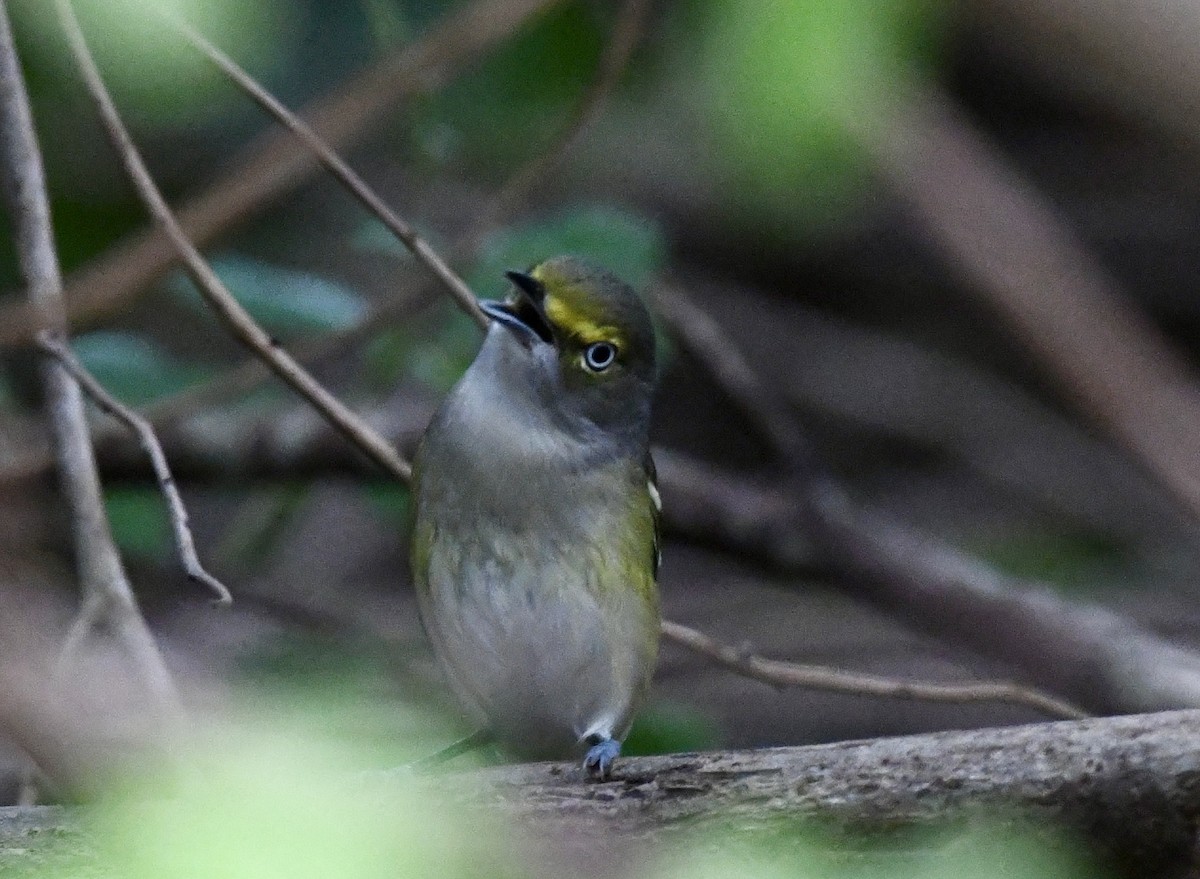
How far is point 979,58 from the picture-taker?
7.86 m

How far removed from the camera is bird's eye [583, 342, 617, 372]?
3.51 metres

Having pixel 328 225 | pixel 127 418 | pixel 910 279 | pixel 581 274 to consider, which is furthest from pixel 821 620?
pixel 127 418

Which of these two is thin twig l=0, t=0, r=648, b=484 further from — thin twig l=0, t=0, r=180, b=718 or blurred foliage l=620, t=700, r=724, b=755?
blurred foliage l=620, t=700, r=724, b=755

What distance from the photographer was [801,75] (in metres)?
0.89

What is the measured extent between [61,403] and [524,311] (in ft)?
3.02

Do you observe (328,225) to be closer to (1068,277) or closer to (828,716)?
(828,716)

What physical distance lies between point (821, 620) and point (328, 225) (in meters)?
2.64

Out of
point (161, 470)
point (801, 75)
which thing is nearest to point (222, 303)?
point (161, 470)

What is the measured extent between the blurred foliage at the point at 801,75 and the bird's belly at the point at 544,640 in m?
2.35

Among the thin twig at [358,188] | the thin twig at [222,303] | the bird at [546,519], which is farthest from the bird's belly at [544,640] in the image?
the thin twig at [358,188]

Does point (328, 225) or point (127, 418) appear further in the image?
point (328, 225)

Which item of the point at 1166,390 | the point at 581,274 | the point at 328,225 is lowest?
the point at 1166,390

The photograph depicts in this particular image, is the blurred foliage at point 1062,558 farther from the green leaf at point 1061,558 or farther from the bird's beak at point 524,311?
the bird's beak at point 524,311

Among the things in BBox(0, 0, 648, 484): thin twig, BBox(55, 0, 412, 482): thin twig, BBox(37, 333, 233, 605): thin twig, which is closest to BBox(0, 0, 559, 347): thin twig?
BBox(37, 333, 233, 605): thin twig
